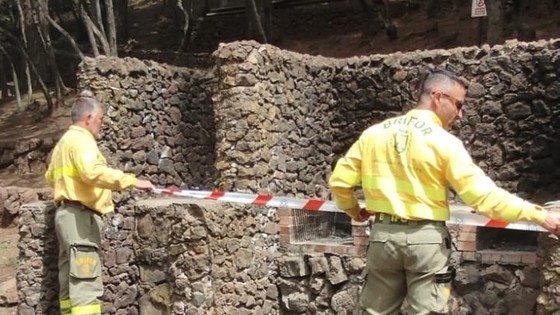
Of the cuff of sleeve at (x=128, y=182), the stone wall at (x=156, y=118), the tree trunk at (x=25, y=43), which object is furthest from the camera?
the tree trunk at (x=25, y=43)

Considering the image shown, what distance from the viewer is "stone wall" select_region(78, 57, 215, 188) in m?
6.98

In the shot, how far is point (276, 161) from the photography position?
6613 millimetres

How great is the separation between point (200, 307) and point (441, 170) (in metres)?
3.23

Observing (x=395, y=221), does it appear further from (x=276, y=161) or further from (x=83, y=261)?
(x=276, y=161)

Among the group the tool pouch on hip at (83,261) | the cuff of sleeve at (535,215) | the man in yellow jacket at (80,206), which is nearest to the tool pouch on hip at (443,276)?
the cuff of sleeve at (535,215)

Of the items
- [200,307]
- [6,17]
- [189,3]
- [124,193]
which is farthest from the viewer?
[6,17]

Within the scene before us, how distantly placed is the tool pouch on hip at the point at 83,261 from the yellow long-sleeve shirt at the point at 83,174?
263 millimetres

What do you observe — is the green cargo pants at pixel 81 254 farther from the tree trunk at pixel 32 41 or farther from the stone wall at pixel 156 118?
the tree trunk at pixel 32 41

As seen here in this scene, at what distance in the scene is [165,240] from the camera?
6.49 metres

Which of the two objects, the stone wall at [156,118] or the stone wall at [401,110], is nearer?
the stone wall at [401,110]

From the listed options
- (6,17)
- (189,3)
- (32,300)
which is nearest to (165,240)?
(32,300)

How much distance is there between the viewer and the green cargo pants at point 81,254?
512cm

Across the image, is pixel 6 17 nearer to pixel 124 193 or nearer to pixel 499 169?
pixel 124 193

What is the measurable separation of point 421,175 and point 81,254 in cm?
270
